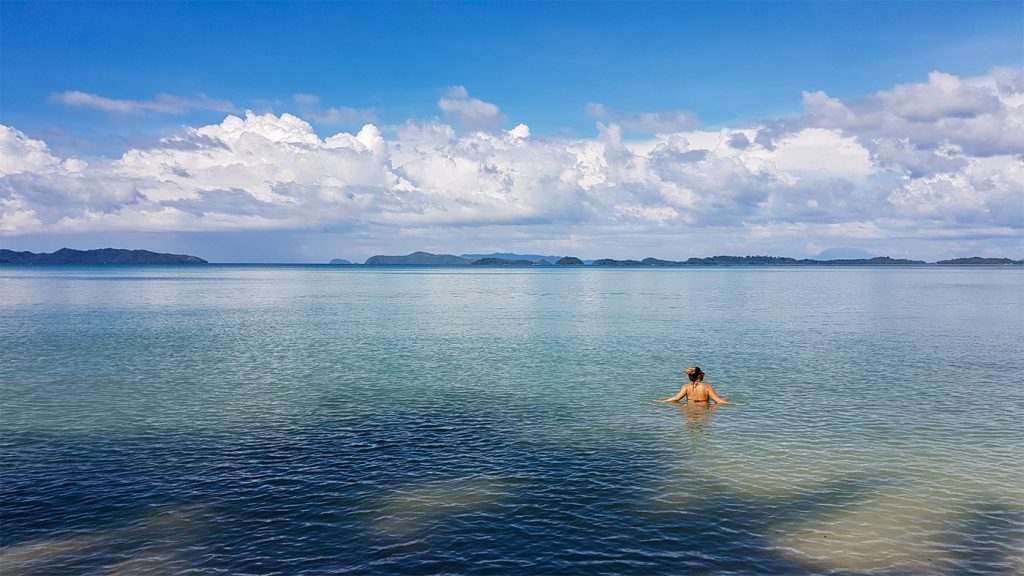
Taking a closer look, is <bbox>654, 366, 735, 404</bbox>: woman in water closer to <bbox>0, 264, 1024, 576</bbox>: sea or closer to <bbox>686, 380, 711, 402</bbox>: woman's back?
<bbox>686, 380, 711, 402</bbox>: woman's back

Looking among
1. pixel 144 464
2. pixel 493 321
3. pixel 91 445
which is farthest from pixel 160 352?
pixel 493 321

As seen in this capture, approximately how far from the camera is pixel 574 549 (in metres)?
20.6

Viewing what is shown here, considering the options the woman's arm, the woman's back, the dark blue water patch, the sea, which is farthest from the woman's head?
the dark blue water patch

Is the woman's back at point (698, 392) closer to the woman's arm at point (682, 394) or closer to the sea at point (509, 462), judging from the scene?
the woman's arm at point (682, 394)

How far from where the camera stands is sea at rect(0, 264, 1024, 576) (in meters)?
20.4

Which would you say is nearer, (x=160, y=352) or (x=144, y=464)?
(x=144, y=464)

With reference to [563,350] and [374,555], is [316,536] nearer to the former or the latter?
[374,555]

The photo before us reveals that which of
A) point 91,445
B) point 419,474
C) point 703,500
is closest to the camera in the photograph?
point 703,500

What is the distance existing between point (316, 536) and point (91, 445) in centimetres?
1640

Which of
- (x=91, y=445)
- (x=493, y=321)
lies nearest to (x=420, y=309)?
(x=493, y=321)

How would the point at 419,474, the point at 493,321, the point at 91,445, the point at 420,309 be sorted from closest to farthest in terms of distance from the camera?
the point at 419,474
the point at 91,445
the point at 493,321
the point at 420,309

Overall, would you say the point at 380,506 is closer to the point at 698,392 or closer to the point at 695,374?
the point at 695,374

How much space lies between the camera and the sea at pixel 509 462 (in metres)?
20.4

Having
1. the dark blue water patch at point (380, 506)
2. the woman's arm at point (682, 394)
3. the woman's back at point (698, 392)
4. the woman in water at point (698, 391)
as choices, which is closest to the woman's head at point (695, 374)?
the woman in water at point (698, 391)
